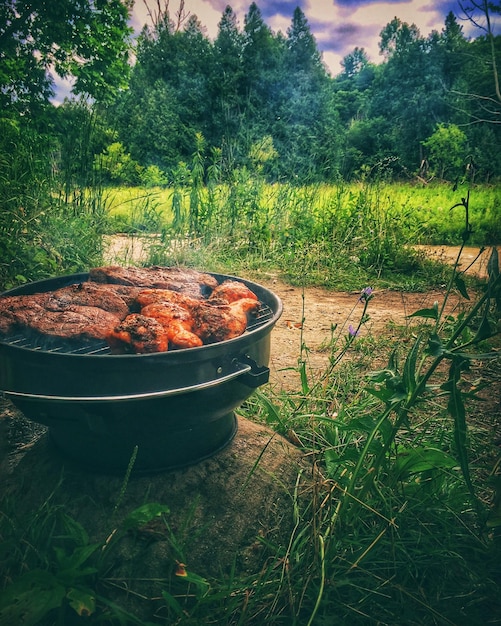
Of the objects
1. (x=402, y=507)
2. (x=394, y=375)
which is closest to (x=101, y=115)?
(x=394, y=375)

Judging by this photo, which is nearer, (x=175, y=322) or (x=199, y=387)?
(x=199, y=387)

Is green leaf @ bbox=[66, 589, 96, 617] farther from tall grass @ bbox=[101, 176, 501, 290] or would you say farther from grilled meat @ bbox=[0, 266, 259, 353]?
tall grass @ bbox=[101, 176, 501, 290]

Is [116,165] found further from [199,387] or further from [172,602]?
[172,602]

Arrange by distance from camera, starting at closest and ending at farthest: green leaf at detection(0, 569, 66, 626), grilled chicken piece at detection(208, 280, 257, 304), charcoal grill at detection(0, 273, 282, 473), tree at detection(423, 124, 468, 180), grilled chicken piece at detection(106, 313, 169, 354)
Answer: green leaf at detection(0, 569, 66, 626) → charcoal grill at detection(0, 273, 282, 473) → grilled chicken piece at detection(106, 313, 169, 354) → grilled chicken piece at detection(208, 280, 257, 304) → tree at detection(423, 124, 468, 180)

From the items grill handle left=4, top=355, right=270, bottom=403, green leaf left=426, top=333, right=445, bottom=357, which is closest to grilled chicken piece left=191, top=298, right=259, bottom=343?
grill handle left=4, top=355, right=270, bottom=403

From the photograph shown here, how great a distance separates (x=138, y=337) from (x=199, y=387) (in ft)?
0.93

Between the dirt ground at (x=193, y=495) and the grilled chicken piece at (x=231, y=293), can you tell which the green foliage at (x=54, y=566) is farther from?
the grilled chicken piece at (x=231, y=293)

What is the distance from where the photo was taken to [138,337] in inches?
55.4

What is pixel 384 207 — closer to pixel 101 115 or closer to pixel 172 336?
pixel 101 115

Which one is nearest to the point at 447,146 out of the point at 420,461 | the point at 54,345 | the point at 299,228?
the point at 299,228

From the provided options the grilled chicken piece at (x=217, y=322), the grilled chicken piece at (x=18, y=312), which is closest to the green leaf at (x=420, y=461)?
the grilled chicken piece at (x=217, y=322)

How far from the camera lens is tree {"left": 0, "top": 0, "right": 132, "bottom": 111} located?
12.8 feet

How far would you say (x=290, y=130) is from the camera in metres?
5.82

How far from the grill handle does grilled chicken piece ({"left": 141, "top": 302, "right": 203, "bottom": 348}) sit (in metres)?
0.16
